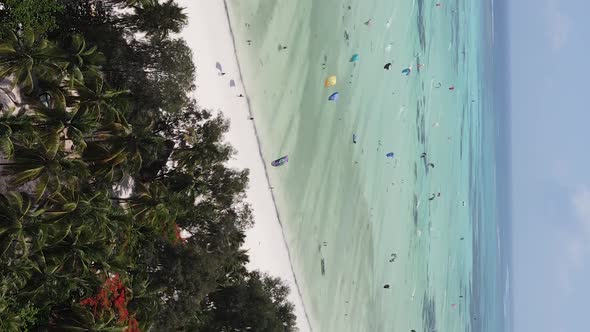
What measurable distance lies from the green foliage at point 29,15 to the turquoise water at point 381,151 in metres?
9.94

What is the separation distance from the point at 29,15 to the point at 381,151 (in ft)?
77.3

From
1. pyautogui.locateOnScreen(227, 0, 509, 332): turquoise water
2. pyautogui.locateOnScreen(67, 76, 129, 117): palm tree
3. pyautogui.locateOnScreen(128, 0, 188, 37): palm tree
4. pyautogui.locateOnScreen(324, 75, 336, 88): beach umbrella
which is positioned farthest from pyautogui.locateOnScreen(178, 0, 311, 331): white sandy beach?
pyautogui.locateOnScreen(67, 76, 129, 117): palm tree

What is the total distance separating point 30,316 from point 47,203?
11.5ft

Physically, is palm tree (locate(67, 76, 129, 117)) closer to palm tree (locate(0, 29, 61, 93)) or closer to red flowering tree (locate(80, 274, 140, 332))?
palm tree (locate(0, 29, 61, 93))

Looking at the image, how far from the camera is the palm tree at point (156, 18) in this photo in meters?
22.5

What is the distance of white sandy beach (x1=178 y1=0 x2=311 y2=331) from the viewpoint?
2631 cm

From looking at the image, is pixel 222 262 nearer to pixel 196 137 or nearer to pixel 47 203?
pixel 196 137

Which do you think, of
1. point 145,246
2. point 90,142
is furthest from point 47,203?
point 145,246

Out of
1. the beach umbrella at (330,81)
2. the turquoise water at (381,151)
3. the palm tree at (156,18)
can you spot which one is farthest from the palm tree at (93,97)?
the beach umbrella at (330,81)

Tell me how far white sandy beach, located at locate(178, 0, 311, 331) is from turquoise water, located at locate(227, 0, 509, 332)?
1.99ft

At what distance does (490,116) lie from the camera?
5275 cm

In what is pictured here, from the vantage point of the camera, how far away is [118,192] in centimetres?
2245

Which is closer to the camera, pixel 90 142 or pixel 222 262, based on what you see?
pixel 90 142

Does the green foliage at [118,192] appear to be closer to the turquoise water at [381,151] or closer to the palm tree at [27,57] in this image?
the palm tree at [27,57]
